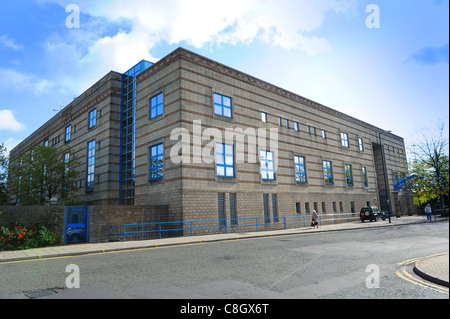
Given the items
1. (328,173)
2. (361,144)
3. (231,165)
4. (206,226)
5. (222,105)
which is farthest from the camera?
(361,144)

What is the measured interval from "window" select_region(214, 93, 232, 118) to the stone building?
0.09m

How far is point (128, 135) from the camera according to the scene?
90.3ft

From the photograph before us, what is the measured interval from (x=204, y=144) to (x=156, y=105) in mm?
5308

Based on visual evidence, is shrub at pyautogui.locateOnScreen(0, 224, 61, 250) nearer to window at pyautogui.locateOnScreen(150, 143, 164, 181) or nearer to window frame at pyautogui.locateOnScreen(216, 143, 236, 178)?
window at pyautogui.locateOnScreen(150, 143, 164, 181)

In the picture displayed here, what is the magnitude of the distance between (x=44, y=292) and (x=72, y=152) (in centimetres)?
2945

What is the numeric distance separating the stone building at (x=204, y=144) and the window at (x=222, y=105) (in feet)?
0.28

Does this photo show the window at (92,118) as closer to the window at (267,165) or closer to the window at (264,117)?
the window at (264,117)

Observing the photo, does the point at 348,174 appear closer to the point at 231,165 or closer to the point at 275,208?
the point at 275,208

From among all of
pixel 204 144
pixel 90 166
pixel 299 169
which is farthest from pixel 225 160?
pixel 90 166

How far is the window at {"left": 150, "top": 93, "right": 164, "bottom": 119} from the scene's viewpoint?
23156mm

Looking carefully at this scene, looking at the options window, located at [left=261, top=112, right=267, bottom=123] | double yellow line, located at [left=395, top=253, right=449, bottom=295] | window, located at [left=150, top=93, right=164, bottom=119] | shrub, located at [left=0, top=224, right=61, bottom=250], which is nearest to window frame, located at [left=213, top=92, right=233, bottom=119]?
window, located at [left=261, top=112, right=267, bottom=123]
